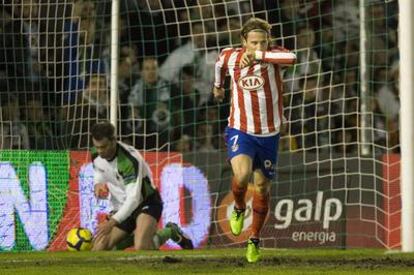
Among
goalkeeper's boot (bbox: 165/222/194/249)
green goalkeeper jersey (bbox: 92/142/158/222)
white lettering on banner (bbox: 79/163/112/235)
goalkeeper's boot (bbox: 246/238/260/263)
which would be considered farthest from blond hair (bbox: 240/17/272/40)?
white lettering on banner (bbox: 79/163/112/235)

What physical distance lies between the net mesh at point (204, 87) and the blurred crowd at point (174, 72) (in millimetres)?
15

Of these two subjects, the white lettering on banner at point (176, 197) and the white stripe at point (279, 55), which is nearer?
the white stripe at point (279, 55)

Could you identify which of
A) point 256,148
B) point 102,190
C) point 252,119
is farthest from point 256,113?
point 102,190

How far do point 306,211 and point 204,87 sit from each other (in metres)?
2.30

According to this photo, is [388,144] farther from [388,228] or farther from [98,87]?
[98,87]

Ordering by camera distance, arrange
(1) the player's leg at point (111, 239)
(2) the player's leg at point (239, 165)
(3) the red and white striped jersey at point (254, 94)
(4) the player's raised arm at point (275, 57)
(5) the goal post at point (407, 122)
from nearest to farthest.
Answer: (4) the player's raised arm at point (275, 57)
(2) the player's leg at point (239, 165)
(3) the red and white striped jersey at point (254, 94)
(5) the goal post at point (407, 122)
(1) the player's leg at point (111, 239)

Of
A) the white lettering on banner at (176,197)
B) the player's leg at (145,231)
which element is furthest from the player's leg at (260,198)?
the white lettering on banner at (176,197)

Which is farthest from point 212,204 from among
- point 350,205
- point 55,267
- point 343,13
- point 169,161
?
point 55,267

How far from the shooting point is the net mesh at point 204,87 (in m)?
13.1

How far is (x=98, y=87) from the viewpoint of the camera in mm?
13922

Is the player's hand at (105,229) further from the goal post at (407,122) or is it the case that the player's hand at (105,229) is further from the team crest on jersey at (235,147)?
the goal post at (407,122)

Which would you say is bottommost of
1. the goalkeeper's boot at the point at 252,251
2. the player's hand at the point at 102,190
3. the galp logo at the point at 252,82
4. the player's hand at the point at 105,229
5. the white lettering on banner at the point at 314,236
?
the white lettering on banner at the point at 314,236

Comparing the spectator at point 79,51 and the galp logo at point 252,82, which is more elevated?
the spectator at point 79,51

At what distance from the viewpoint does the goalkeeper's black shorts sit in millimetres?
12656
